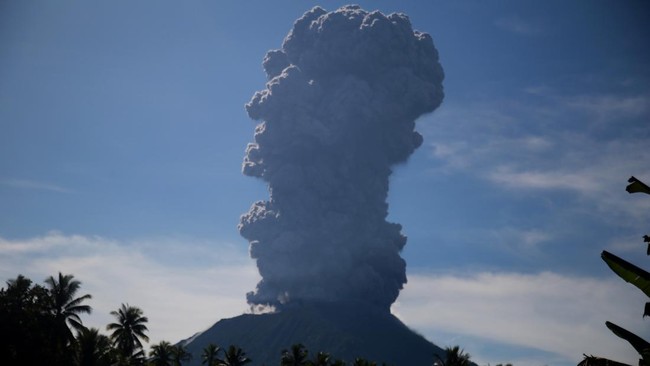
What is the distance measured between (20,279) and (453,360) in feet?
151

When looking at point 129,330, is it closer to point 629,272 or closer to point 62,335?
point 62,335

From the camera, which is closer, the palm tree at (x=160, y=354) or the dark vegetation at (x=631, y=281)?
the dark vegetation at (x=631, y=281)

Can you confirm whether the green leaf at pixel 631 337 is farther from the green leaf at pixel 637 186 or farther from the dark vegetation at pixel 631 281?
the green leaf at pixel 637 186

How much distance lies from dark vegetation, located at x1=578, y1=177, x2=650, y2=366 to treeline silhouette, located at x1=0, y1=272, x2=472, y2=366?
51.6 metres

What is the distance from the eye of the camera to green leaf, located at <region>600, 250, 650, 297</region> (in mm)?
15164

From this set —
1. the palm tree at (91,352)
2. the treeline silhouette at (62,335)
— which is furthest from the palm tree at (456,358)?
the palm tree at (91,352)

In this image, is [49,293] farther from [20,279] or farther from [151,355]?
[151,355]

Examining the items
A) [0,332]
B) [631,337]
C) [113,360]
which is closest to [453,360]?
[113,360]

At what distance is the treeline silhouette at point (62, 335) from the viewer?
6644 cm

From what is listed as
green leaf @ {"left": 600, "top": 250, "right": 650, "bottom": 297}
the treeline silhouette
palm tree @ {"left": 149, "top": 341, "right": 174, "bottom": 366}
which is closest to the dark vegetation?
green leaf @ {"left": 600, "top": 250, "right": 650, "bottom": 297}

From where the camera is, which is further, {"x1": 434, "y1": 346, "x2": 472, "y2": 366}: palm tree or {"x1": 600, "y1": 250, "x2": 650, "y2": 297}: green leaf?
{"x1": 434, "y1": 346, "x2": 472, "y2": 366}: palm tree

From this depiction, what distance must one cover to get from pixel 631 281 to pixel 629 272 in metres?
0.22

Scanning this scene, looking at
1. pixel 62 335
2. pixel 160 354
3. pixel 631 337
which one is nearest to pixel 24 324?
pixel 62 335

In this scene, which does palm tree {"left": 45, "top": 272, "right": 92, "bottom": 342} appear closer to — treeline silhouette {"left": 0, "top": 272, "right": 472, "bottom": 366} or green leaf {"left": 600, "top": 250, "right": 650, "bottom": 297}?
treeline silhouette {"left": 0, "top": 272, "right": 472, "bottom": 366}
